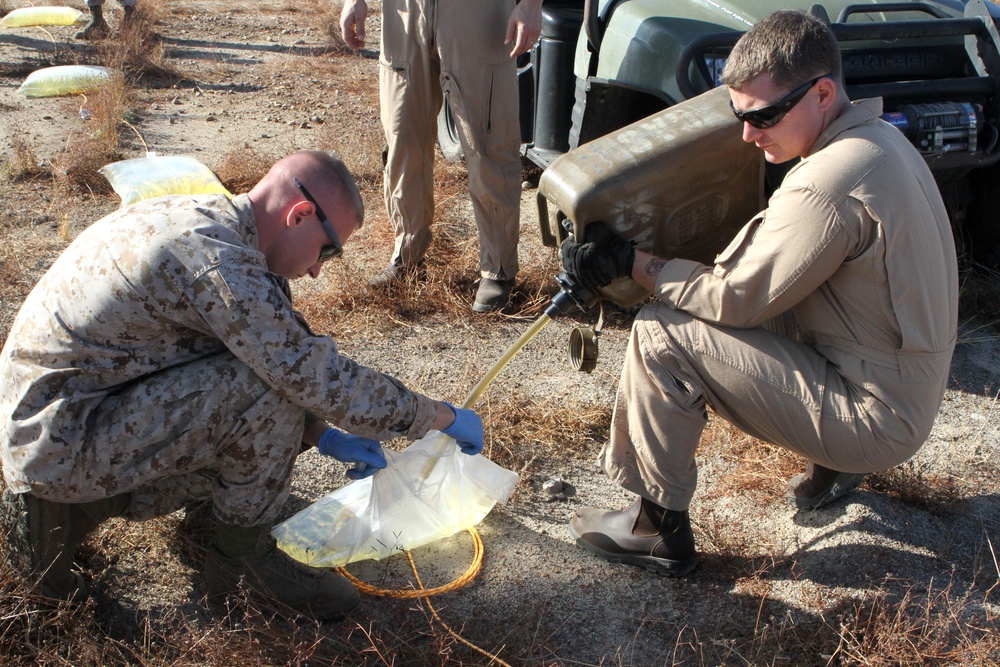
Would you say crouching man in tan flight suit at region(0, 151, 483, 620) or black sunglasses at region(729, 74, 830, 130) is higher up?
black sunglasses at region(729, 74, 830, 130)

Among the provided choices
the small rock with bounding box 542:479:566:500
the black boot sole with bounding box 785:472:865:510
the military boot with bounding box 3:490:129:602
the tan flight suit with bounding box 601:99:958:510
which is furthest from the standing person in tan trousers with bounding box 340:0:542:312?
the military boot with bounding box 3:490:129:602

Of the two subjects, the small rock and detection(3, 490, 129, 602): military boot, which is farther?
the small rock

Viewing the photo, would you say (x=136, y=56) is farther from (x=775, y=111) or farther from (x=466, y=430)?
(x=775, y=111)

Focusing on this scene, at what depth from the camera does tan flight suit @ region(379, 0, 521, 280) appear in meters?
3.77

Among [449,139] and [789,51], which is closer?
[789,51]

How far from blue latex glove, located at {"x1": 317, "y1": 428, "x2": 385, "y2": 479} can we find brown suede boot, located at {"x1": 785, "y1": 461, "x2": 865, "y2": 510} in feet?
4.57

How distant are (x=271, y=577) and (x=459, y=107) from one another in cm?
223

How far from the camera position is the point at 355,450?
8.42ft

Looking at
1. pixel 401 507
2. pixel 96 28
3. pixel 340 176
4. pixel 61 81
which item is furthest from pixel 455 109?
pixel 96 28

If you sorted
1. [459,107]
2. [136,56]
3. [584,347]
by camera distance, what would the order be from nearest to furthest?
[584,347]
[459,107]
[136,56]

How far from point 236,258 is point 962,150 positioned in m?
2.95

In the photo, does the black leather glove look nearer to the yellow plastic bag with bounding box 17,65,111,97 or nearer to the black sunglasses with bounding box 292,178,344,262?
the black sunglasses with bounding box 292,178,344,262

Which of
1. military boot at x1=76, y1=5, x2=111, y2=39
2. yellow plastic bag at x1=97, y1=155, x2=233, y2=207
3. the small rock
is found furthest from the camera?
military boot at x1=76, y1=5, x2=111, y2=39

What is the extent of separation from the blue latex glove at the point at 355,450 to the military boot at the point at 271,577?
0.28 meters
